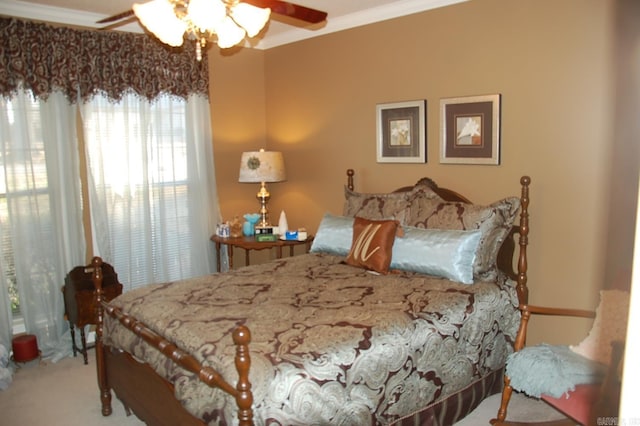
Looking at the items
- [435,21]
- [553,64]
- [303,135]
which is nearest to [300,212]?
[303,135]

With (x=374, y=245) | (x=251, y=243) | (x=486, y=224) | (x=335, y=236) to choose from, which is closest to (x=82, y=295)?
(x=251, y=243)

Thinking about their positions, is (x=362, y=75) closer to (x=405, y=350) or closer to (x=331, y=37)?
(x=331, y=37)

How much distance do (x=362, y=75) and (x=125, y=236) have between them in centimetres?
234

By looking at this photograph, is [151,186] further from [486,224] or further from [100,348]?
[486,224]

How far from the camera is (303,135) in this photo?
4.90 m

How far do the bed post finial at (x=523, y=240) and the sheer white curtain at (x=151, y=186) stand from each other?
2701mm

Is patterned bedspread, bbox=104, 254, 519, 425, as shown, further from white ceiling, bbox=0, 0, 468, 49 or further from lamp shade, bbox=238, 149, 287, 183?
white ceiling, bbox=0, 0, 468, 49

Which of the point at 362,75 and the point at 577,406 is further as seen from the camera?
the point at 362,75

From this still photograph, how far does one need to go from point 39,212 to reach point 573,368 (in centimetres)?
360

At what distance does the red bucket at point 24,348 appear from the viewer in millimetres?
3771

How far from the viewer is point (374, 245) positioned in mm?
3395

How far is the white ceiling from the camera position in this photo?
3691 mm

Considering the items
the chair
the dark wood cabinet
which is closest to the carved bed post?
the dark wood cabinet

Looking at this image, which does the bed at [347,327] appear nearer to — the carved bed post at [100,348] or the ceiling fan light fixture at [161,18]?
the carved bed post at [100,348]
